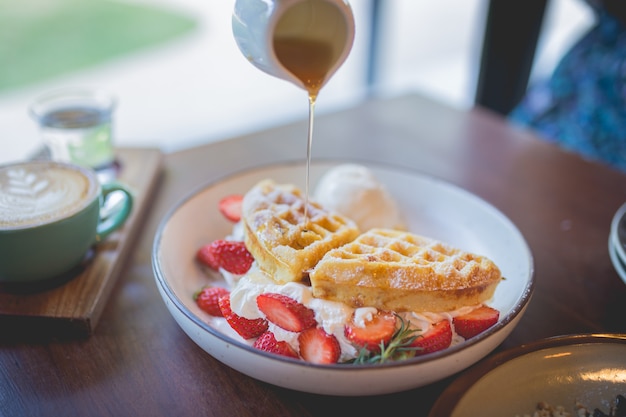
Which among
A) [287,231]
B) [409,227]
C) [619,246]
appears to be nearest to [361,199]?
[409,227]

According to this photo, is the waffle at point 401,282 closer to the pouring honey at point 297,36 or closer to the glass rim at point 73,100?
the pouring honey at point 297,36

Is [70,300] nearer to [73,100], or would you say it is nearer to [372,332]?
[372,332]

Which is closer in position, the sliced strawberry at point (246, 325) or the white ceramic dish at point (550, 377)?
the white ceramic dish at point (550, 377)

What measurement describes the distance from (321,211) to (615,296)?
614 millimetres

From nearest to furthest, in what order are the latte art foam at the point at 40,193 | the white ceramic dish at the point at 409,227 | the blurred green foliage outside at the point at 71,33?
1. the white ceramic dish at the point at 409,227
2. the latte art foam at the point at 40,193
3. the blurred green foliage outside at the point at 71,33

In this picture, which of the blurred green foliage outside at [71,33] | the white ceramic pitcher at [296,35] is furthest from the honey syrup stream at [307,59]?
the blurred green foliage outside at [71,33]

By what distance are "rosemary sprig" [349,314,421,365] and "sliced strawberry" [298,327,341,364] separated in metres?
0.04

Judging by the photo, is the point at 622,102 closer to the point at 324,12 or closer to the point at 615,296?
the point at 615,296

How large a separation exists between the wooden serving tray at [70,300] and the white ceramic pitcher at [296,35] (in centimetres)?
52

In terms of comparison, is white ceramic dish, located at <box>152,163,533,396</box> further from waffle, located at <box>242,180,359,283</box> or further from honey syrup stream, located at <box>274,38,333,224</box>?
honey syrup stream, located at <box>274,38,333,224</box>

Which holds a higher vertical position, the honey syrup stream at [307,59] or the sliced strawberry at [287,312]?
the honey syrup stream at [307,59]

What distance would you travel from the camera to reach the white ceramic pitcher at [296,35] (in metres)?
0.84

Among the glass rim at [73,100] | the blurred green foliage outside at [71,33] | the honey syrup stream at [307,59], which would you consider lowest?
the blurred green foliage outside at [71,33]

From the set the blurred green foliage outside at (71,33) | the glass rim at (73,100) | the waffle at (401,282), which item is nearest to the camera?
the waffle at (401,282)
